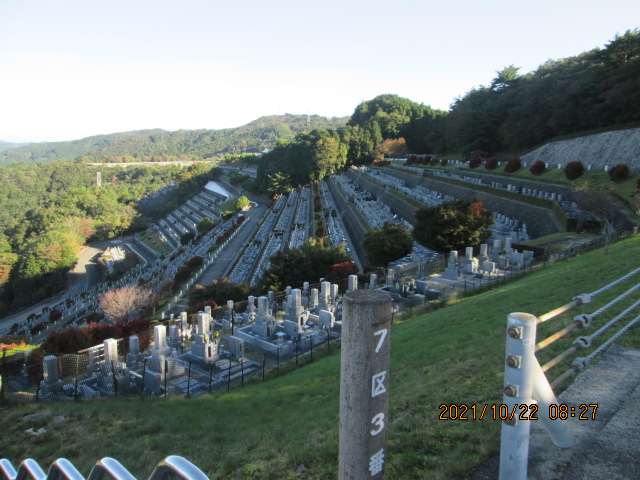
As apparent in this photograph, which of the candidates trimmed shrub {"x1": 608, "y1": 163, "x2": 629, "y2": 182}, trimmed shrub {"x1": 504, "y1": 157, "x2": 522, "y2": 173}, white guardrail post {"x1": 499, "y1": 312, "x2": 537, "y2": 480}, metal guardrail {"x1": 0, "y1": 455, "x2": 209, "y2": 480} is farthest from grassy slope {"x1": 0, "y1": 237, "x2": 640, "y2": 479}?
trimmed shrub {"x1": 504, "y1": 157, "x2": 522, "y2": 173}

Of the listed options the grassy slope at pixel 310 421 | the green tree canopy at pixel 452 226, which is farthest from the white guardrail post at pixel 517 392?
the green tree canopy at pixel 452 226

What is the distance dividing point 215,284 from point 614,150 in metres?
27.8

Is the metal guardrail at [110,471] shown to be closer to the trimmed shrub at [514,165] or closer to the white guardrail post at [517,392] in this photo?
the white guardrail post at [517,392]

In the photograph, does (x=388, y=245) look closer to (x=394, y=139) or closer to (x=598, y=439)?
(x=598, y=439)

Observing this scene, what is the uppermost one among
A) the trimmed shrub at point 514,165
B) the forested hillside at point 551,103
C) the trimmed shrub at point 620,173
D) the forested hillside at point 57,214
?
the forested hillside at point 551,103

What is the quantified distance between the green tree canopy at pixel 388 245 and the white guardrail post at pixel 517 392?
1902 centimetres

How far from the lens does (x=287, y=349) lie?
1380 cm

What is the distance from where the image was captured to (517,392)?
2.69m

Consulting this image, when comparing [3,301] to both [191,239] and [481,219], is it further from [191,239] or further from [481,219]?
[481,219]

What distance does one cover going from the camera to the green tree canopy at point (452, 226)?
2039 centimetres

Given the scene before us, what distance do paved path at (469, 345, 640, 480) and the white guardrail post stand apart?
1.27 feet

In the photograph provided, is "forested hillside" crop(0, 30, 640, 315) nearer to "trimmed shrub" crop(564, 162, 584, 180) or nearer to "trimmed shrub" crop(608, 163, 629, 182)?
"trimmed shrub" crop(564, 162, 584, 180)

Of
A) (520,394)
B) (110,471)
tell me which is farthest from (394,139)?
(110,471)

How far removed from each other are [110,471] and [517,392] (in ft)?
8.00
